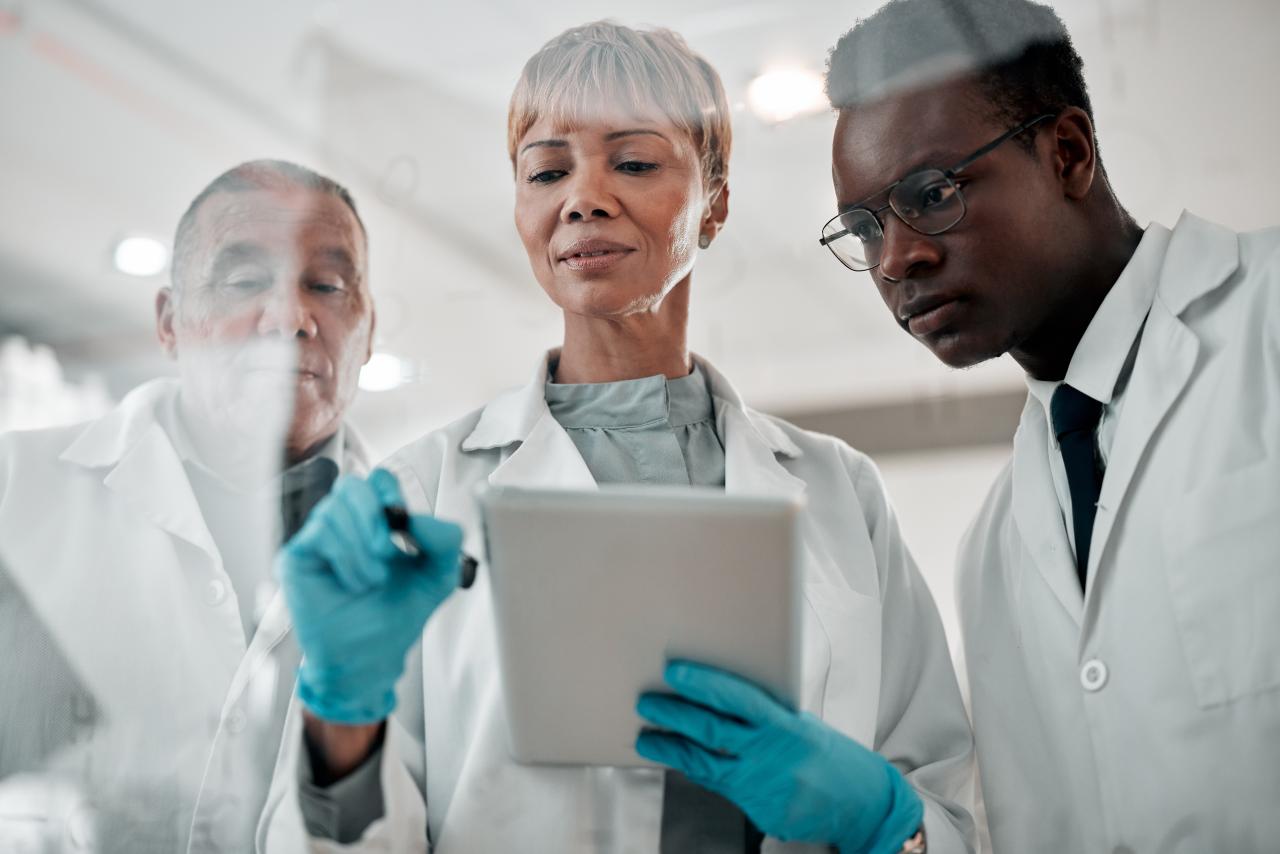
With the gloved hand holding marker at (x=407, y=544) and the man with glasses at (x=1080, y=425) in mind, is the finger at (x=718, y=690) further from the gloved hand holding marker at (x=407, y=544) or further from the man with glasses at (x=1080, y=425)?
the man with glasses at (x=1080, y=425)

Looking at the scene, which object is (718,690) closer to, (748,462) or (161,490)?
(748,462)

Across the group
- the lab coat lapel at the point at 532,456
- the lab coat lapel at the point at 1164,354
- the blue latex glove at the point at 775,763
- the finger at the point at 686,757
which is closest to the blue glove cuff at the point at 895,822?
the blue latex glove at the point at 775,763

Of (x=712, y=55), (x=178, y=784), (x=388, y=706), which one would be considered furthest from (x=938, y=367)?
(x=178, y=784)

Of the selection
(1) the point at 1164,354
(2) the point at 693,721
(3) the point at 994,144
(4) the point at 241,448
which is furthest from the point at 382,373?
(1) the point at 1164,354

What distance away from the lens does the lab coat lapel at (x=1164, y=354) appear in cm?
103

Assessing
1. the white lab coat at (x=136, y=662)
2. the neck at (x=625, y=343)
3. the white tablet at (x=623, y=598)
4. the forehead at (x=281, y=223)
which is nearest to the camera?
the white tablet at (x=623, y=598)

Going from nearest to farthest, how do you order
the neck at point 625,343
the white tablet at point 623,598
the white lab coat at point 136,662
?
the white tablet at point 623,598 < the white lab coat at point 136,662 < the neck at point 625,343

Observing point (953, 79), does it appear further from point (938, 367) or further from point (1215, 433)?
point (1215, 433)

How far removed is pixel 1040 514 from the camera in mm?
1129

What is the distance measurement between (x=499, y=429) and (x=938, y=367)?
582mm

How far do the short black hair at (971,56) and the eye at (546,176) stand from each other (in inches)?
14.3

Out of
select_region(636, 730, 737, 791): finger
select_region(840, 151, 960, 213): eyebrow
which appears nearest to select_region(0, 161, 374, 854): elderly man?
select_region(636, 730, 737, 791): finger

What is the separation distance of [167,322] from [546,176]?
0.42 meters

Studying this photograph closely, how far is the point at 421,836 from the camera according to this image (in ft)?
3.05
